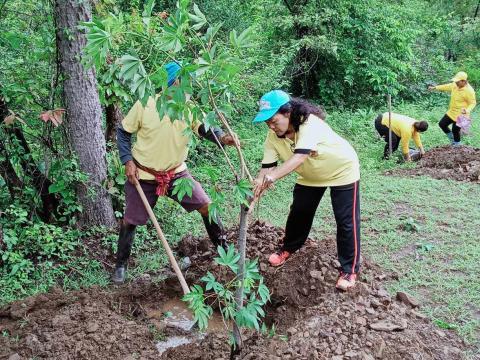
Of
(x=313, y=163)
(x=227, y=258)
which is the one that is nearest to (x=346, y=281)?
(x=313, y=163)

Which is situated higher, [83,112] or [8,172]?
[83,112]

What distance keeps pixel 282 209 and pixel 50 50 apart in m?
3.18

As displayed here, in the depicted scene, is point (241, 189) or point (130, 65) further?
point (241, 189)

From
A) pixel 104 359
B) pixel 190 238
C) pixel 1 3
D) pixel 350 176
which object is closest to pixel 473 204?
pixel 350 176

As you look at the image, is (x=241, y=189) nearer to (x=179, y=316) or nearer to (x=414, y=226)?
(x=179, y=316)

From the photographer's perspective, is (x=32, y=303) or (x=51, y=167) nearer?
(x=32, y=303)

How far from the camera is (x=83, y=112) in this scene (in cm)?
428

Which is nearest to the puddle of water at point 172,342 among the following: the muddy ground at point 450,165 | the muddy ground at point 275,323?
the muddy ground at point 275,323

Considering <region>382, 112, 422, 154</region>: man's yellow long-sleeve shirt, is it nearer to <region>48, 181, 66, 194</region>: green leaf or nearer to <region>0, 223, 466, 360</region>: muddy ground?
<region>0, 223, 466, 360</region>: muddy ground

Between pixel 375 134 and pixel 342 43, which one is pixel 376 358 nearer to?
pixel 375 134

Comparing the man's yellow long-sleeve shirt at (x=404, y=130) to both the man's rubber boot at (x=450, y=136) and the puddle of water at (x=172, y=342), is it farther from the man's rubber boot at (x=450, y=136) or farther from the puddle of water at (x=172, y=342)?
the puddle of water at (x=172, y=342)

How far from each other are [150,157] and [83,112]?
3.52 ft

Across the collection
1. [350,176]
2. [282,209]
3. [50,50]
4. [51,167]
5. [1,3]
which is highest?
[1,3]

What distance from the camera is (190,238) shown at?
4559 millimetres
